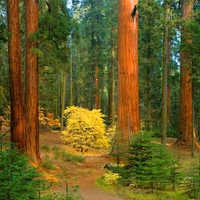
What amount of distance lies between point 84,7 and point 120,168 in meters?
24.7

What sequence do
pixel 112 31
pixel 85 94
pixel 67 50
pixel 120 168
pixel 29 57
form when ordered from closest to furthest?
pixel 120 168, pixel 29 57, pixel 67 50, pixel 112 31, pixel 85 94

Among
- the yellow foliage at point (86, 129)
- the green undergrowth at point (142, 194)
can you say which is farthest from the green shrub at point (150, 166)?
the yellow foliage at point (86, 129)

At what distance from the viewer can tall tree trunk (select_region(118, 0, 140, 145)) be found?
30.6ft

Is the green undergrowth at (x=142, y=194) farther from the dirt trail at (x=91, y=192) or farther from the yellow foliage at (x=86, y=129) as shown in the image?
the yellow foliage at (x=86, y=129)

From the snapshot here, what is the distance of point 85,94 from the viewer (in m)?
36.8

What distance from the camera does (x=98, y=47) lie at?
28031 mm

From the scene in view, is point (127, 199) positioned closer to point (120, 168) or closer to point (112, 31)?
point (120, 168)

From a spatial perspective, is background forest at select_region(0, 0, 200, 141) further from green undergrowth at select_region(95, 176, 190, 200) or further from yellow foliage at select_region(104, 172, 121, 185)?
green undergrowth at select_region(95, 176, 190, 200)

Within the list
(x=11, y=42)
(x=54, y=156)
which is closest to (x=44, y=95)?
(x=54, y=156)

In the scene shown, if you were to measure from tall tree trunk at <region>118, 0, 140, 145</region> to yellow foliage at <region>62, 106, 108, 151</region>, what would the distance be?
15.3 feet

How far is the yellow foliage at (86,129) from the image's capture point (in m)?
14.0

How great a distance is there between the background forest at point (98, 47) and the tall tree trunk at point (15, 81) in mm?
344

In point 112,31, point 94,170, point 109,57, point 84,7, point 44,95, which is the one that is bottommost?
point 94,170

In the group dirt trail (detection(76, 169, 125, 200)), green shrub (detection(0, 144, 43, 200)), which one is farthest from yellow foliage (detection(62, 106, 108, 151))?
green shrub (detection(0, 144, 43, 200))
